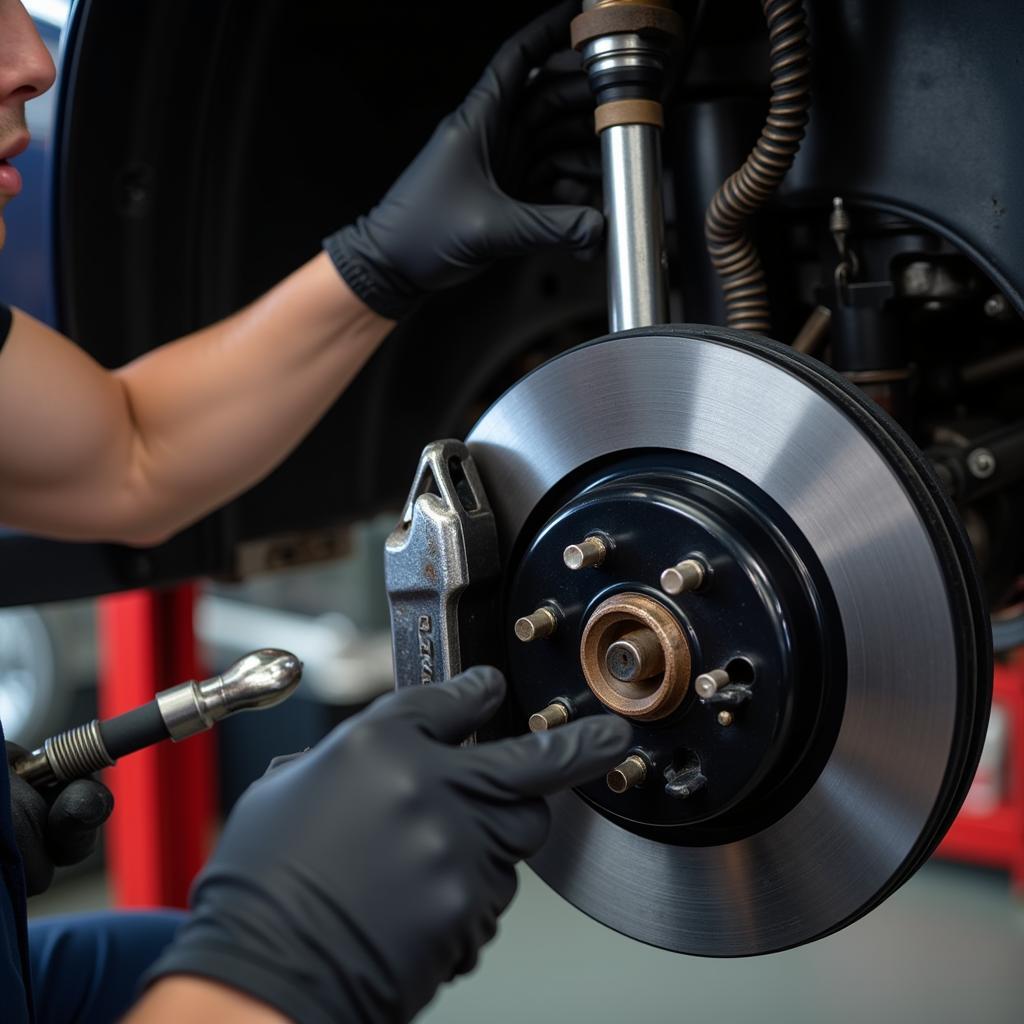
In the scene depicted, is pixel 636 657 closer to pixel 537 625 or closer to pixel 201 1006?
pixel 537 625

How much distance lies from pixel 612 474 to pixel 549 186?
36 centimetres

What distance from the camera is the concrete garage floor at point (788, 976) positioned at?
1703 millimetres

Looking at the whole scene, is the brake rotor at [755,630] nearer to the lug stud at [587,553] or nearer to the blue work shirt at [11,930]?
the lug stud at [587,553]

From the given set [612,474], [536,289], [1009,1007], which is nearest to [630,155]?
[612,474]

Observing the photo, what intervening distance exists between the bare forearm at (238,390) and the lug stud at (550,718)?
1.37ft

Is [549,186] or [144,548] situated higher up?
[549,186]

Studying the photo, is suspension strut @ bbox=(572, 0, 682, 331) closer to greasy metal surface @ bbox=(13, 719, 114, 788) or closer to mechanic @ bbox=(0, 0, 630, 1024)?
mechanic @ bbox=(0, 0, 630, 1024)

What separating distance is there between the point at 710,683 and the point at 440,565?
5.8 inches

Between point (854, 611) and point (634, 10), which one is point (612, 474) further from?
point (634, 10)

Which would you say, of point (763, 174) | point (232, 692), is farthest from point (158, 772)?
point (763, 174)

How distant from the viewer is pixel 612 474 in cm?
57

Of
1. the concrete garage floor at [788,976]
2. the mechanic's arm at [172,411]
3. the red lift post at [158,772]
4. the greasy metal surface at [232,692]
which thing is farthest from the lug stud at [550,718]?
the concrete garage floor at [788,976]

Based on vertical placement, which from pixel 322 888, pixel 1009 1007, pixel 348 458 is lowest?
pixel 1009 1007

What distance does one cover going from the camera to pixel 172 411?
0.92 meters
